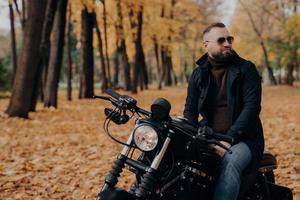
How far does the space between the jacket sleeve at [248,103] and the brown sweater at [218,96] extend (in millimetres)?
149

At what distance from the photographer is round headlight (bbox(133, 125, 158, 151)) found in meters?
3.41

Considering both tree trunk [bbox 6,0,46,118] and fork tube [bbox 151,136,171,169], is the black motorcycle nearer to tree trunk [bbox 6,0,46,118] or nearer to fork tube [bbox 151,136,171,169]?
fork tube [bbox 151,136,171,169]

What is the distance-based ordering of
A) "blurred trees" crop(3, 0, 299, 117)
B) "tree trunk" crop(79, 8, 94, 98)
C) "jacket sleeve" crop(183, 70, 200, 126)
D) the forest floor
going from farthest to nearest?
"tree trunk" crop(79, 8, 94, 98) → "blurred trees" crop(3, 0, 299, 117) → the forest floor → "jacket sleeve" crop(183, 70, 200, 126)

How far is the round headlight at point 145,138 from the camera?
341 centimetres

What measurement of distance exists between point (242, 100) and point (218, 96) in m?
0.18

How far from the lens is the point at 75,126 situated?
14.6 meters

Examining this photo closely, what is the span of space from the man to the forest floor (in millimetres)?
2812

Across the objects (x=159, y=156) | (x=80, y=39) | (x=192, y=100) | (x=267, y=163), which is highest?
(x=80, y=39)

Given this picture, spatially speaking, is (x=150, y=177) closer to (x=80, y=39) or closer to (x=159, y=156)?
(x=159, y=156)

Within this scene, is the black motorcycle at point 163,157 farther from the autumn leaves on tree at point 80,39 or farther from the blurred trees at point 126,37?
the blurred trees at point 126,37

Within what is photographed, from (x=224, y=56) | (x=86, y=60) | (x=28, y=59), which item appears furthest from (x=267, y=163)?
(x=86, y=60)

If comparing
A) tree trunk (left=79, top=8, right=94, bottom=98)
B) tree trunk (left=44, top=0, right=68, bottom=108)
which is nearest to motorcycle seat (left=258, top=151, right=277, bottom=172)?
tree trunk (left=44, top=0, right=68, bottom=108)

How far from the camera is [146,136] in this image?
343 centimetres

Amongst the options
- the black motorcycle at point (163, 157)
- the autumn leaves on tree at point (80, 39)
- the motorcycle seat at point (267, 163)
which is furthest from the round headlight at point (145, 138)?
the autumn leaves on tree at point (80, 39)
